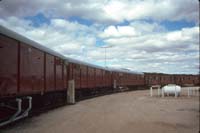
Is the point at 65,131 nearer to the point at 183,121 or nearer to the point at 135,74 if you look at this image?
the point at 183,121

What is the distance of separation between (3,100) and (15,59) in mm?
1577

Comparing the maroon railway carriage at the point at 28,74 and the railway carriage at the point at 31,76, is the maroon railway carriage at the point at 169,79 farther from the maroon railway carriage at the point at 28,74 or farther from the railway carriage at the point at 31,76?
the maroon railway carriage at the point at 28,74

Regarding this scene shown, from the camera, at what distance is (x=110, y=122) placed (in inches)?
473

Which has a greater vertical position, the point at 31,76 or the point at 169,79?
the point at 31,76

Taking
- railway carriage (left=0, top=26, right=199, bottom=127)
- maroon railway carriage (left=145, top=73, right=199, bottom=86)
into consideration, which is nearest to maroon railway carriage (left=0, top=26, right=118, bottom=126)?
railway carriage (left=0, top=26, right=199, bottom=127)

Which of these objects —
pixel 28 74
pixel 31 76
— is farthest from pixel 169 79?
pixel 28 74

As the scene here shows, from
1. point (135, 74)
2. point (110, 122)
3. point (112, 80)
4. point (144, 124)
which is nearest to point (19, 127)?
point (110, 122)

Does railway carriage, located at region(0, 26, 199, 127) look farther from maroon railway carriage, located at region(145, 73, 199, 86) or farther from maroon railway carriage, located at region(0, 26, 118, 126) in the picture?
maroon railway carriage, located at region(145, 73, 199, 86)

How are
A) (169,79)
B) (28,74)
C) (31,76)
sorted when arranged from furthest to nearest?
1. (169,79)
2. (31,76)
3. (28,74)

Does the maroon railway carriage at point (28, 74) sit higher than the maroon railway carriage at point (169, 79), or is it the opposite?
the maroon railway carriage at point (28, 74)

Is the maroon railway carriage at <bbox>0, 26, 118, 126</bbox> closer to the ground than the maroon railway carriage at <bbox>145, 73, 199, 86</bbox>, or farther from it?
farther from it

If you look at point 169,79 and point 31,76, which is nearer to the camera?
point 31,76

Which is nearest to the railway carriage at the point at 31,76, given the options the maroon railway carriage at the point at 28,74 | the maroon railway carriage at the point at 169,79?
the maroon railway carriage at the point at 28,74

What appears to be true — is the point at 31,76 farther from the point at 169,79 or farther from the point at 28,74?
the point at 169,79
